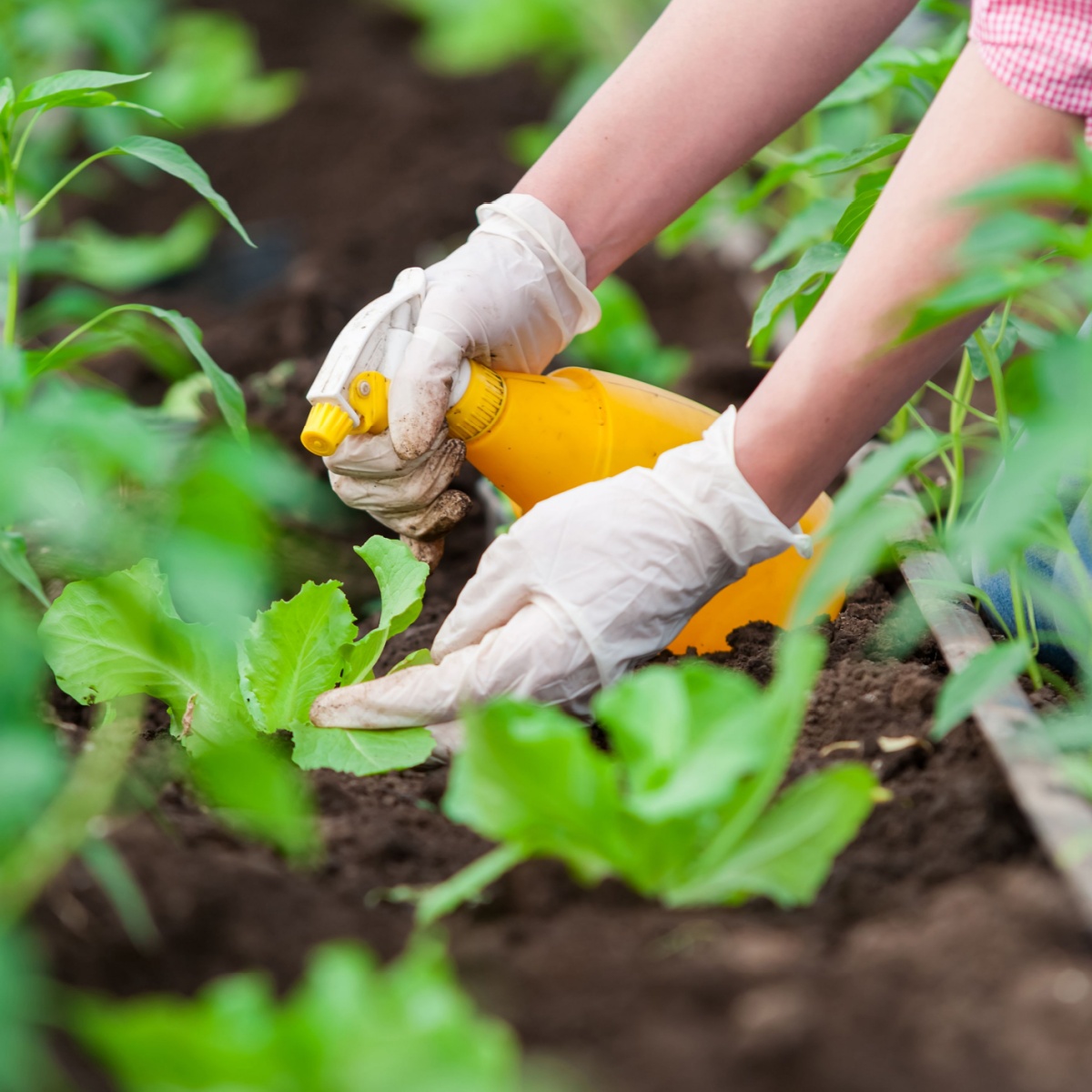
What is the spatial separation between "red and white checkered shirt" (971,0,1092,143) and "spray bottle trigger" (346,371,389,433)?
0.60 m

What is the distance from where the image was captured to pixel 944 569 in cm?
126

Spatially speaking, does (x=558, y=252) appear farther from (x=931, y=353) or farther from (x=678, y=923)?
(x=678, y=923)

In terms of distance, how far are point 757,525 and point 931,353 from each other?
204mm

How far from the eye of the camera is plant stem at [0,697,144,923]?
60 centimetres

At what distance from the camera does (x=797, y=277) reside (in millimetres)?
1223

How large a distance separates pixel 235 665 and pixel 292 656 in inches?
2.1

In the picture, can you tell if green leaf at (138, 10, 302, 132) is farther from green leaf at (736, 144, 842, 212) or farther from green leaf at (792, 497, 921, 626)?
green leaf at (792, 497, 921, 626)

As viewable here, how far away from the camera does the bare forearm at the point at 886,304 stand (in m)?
0.94

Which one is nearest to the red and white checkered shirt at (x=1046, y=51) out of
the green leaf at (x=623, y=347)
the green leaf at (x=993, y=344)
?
the green leaf at (x=993, y=344)

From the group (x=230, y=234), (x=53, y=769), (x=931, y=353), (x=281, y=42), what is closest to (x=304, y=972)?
(x=53, y=769)

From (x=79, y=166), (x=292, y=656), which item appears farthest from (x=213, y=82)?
(x=292, y=656)

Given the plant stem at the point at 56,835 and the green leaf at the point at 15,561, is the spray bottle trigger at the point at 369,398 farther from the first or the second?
the plant stem at the point at 56,835

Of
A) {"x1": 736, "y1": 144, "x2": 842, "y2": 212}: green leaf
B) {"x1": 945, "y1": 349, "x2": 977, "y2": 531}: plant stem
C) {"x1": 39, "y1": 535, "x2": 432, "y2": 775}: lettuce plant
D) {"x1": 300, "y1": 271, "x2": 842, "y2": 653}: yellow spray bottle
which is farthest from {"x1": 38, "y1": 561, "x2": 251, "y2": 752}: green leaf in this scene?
{"x1": 736, "y1": 144, "x2": 842, "y2": 212}: green leaf

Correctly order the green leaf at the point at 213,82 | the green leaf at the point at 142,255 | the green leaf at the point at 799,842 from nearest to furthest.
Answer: the green leaf at the point at 799,842, the green leaf at the point at 142,255, the green leaf at the point at 213,82
